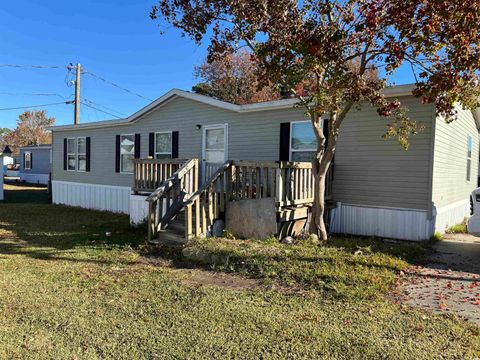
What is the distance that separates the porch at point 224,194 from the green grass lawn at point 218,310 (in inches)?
33.0

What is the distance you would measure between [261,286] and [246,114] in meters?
6.37

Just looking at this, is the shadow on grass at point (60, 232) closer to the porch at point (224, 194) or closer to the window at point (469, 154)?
the porch at point (224, 194)

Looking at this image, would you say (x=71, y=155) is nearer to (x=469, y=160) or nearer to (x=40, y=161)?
(x=469, y=160)

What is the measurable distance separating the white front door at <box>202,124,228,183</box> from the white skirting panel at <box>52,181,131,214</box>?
338cm

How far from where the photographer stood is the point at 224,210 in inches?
313

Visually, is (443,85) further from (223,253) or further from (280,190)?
(223,253)

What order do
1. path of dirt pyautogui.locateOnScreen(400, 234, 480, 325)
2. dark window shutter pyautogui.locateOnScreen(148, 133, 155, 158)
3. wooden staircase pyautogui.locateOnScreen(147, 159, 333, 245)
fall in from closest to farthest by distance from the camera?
1. path of dirt pyautogui.locateOnScreen(400, 234, 480, 325)
2. wooden staircase pyautogui.locateOnScreen(147, 159, 333, 245)
3. dark window shutter pyautogui.locateOnScreen(148, 133, 155, 158)

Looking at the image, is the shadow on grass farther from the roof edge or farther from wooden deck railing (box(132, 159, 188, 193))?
the roof edge

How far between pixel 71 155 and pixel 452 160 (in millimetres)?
13837

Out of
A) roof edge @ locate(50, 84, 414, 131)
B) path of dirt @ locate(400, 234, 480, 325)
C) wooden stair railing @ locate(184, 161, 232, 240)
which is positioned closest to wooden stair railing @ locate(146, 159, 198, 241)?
wooden stair railing @ locate(184, 161, 232, 240)

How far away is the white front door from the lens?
11.1 meters

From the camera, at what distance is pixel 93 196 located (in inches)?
577

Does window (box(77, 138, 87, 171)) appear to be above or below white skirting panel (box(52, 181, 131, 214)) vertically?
above

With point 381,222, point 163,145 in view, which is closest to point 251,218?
point 381,222
